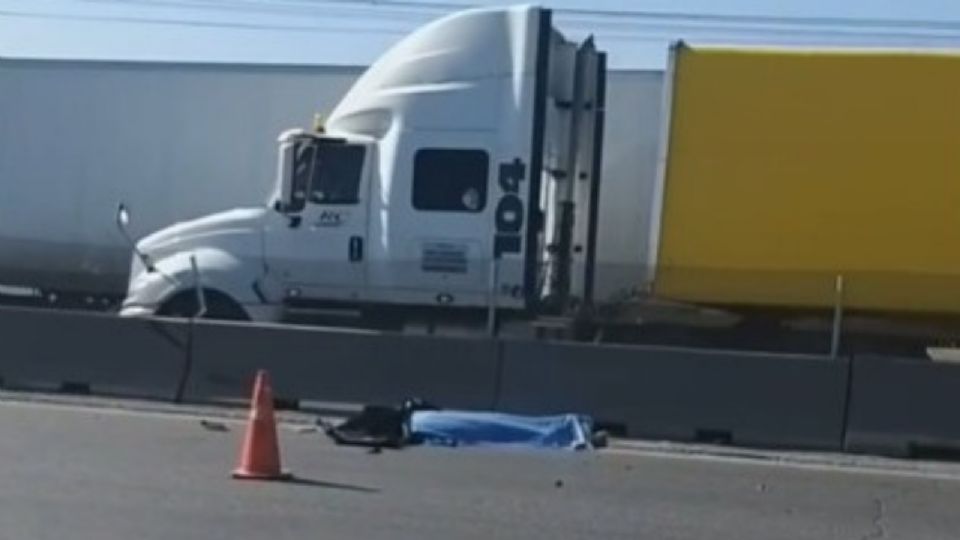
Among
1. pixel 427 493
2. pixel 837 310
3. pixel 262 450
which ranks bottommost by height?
pixel 427 493

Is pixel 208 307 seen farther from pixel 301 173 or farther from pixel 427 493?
pixel 427 493

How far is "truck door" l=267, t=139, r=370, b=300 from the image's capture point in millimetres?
22062

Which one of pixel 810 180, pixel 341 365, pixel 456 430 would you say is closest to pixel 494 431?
pixel 456 430

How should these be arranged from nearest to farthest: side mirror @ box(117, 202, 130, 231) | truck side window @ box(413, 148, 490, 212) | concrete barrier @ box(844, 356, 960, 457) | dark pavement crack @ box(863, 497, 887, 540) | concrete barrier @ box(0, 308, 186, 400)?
Answer: dark pavement crack @ box(863, 497, 887, 540)
concrete barrier @ box(844, 356, 960, 457)
concrete barrier @ box(0, 308, 186, 400)
truck side window @ box(413, 148, 490, 212)
side mirror @ box(117, 202, 130, 231)

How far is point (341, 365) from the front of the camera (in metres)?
18.8

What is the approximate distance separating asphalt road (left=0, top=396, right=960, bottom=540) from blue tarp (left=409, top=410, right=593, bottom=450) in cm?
56

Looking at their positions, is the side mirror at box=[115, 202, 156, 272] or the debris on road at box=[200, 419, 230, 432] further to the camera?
the side mirror at box=[115, 202, 156, 272]

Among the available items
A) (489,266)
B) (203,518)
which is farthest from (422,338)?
(203,518)

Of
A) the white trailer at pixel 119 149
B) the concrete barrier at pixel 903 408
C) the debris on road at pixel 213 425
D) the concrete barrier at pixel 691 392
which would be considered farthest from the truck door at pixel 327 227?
the concrete barrier at pixel 903 408

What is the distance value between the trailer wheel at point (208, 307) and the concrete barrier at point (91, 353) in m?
2.38

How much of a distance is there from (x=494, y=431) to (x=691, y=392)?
6.58ft

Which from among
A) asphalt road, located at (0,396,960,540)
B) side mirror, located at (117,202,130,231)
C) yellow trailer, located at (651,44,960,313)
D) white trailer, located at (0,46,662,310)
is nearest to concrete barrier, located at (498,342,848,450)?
asphalt road, located at (0,396,960,540)

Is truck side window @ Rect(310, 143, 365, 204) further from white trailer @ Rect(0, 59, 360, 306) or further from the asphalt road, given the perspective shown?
the asphalt road

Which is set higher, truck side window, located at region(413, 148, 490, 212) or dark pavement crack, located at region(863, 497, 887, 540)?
truck side window, located at region(413, 148, 490, 212)
